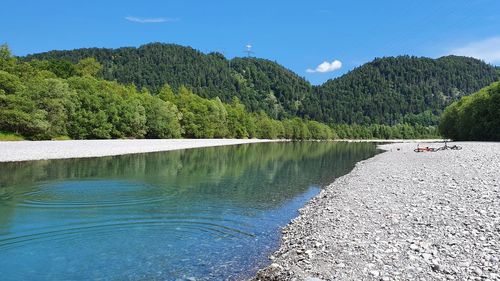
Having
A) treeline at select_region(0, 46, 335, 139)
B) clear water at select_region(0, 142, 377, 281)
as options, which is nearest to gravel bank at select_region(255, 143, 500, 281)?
clear water at select_region(0, 142, 377, 281)

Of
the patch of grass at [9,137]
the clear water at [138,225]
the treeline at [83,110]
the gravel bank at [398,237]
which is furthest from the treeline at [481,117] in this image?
the patch of grass at [9,137]

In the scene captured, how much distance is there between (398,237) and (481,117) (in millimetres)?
105320

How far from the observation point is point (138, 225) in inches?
674

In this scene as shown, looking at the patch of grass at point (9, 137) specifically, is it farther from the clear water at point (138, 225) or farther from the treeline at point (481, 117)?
the treeline at point (481, 117)

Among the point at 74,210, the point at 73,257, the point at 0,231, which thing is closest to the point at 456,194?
the point at 73,257

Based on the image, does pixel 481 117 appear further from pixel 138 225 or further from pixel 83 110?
pixel 138 225

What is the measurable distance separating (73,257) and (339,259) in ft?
29.0

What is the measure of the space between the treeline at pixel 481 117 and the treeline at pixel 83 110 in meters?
84.2

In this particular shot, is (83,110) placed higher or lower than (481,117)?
lower

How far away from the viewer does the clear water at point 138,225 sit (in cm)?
1200

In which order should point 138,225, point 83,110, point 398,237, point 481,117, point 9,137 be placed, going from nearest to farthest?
point 398,237, point 138,225, point 9,137, point 83,110, point 481,117

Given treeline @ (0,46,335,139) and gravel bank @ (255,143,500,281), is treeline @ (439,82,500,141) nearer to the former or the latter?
treeline @ (0,46,335,139)

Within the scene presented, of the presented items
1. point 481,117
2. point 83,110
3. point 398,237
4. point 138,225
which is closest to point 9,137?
point 83,110

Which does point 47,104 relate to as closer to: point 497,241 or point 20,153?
point 20,153
